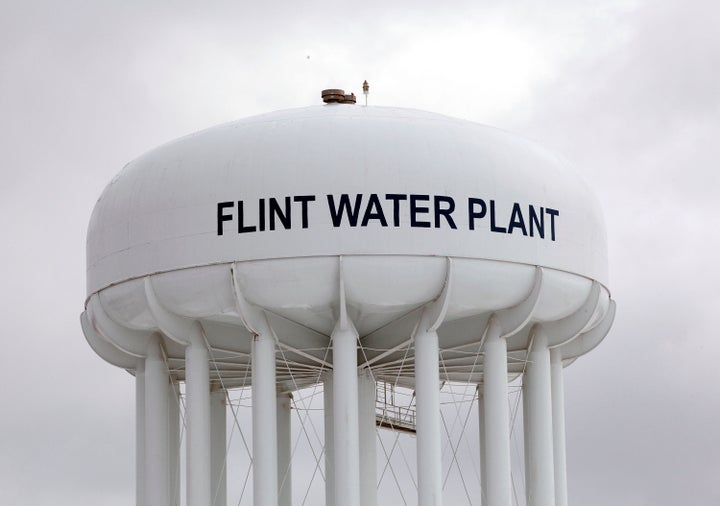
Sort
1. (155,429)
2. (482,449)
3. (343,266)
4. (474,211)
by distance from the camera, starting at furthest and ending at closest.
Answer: (482,449)
(155,429)
(474,211)
(343,266)

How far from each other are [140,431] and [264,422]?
457 centimetres

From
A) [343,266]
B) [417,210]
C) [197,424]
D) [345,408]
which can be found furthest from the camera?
[197,424]

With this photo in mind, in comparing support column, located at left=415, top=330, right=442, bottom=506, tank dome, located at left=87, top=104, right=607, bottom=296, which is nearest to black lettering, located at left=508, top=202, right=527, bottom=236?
tank dome, located at left=87, top=104, right=607, bottom=296

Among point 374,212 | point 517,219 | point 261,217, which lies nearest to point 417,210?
point 374,212

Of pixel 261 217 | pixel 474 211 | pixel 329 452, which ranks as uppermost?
pixel 474 211

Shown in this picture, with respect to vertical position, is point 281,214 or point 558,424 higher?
point 281,214

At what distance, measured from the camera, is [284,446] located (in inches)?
1727

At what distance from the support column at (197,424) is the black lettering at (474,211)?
540 centimetres

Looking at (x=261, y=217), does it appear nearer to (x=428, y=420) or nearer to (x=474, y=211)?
(x=474, y=211)

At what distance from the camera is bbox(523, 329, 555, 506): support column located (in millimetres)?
40438

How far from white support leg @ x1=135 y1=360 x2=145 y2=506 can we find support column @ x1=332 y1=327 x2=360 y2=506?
16.9 ft

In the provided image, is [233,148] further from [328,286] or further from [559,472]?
[559,472]

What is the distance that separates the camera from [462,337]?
3988 cm

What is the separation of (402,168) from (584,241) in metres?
3.88
